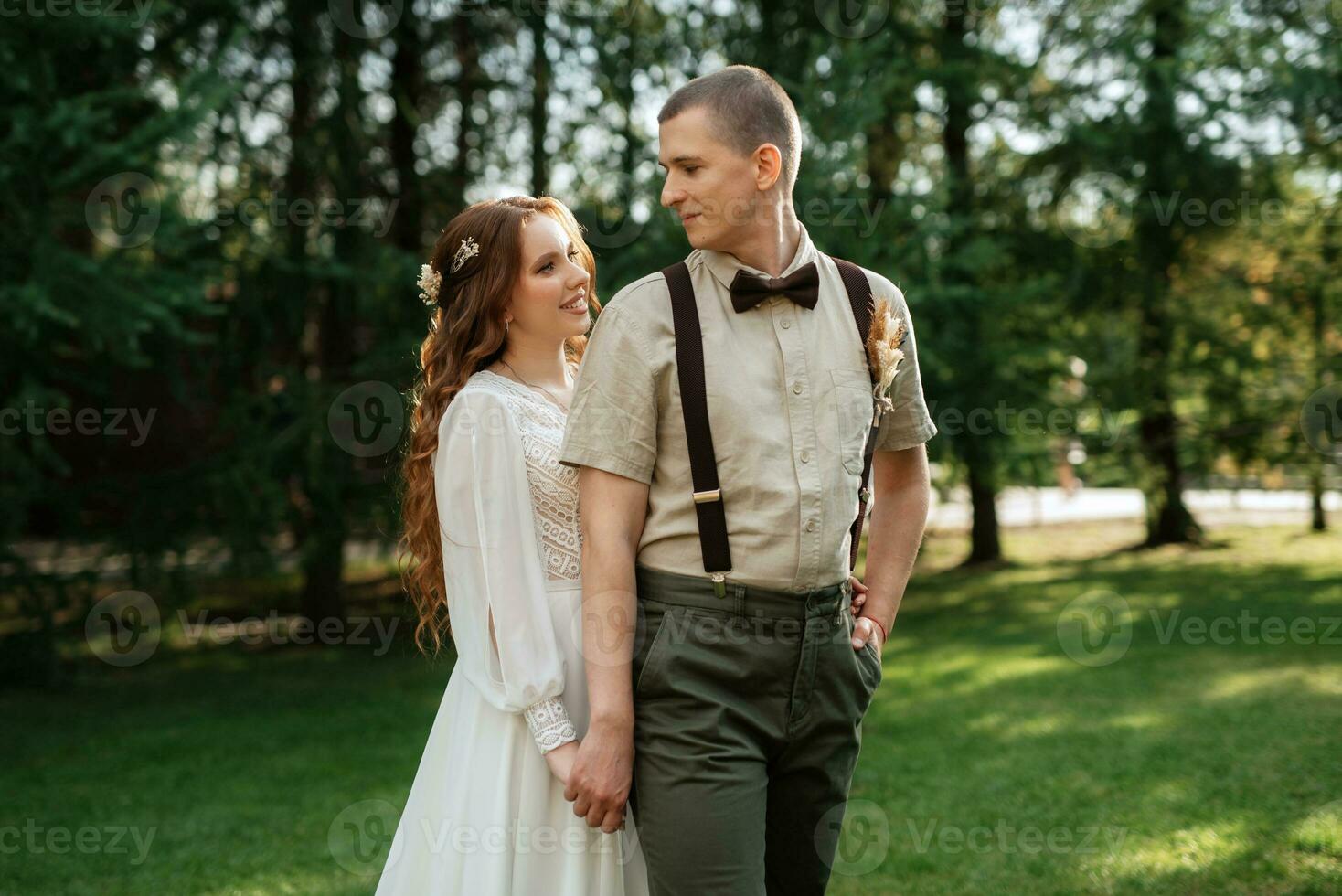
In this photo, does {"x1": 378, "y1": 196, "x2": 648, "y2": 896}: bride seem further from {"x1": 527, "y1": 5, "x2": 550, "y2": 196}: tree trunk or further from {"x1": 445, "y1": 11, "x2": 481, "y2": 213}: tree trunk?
{"x1": 445, "y1": 11, "x2": 481, "y2": 213}: tree trunk

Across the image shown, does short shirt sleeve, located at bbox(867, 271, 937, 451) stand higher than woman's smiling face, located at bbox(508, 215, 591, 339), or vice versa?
woman's smiling face, located at bbox(508, 215, 591, 339)

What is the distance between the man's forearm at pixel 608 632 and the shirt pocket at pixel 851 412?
46 centimetres

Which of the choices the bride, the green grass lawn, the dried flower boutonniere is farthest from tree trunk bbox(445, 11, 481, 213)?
the dried flower boutonniere

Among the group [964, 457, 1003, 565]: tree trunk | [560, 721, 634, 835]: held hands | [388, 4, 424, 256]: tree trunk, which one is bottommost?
[964, 457, 1003, 565]: tree trunk

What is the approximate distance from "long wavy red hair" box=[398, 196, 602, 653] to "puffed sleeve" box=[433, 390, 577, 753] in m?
0.18

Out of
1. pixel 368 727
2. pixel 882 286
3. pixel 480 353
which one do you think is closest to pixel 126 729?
pixel 368 727

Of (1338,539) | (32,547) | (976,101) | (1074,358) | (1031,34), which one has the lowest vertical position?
(1338,539)

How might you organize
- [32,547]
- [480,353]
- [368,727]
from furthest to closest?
[32,547]
[368,727]
[480,353]

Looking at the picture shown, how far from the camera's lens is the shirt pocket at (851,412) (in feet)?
7.46

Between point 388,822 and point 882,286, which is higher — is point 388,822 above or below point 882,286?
below

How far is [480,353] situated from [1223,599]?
1068 centimetres

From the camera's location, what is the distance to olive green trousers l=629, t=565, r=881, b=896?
2.11 metres

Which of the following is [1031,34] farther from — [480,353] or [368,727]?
[480,353]

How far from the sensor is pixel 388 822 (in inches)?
228
